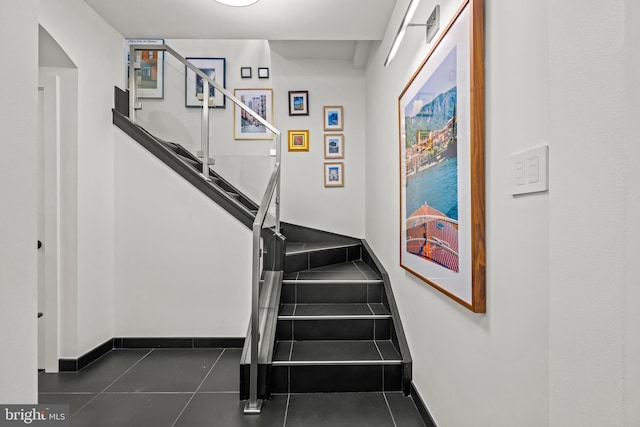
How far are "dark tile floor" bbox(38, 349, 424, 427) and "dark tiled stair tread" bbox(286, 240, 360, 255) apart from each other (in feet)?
4.12

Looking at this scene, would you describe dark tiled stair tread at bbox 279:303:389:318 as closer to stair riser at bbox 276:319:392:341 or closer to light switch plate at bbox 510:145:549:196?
stair riser at bbox 276:319:392:341

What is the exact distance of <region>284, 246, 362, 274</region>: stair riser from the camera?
11.1ft

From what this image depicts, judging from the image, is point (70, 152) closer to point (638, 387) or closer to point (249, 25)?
point (249, 25)

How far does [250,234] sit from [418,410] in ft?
6.21

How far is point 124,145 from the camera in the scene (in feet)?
10.3

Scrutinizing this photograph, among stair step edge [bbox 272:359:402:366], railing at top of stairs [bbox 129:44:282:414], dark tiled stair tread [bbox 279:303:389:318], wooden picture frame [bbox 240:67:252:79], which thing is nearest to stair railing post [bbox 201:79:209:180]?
Answer: railing at top of stairs [bbox 129:44:282:414]

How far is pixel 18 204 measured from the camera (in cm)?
94

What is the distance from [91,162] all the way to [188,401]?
6.50 feet

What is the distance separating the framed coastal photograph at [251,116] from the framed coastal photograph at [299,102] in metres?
0.24

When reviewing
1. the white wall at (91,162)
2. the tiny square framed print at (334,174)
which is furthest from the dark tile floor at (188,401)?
the tiny square framed print at (334,174)

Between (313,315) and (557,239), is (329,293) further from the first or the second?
(557,239)

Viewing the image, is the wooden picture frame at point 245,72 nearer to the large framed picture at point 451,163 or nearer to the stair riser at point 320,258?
the stair riser at point 320,258

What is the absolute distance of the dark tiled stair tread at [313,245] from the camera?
3.63 metres

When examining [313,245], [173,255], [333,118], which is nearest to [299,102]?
[333,118]
